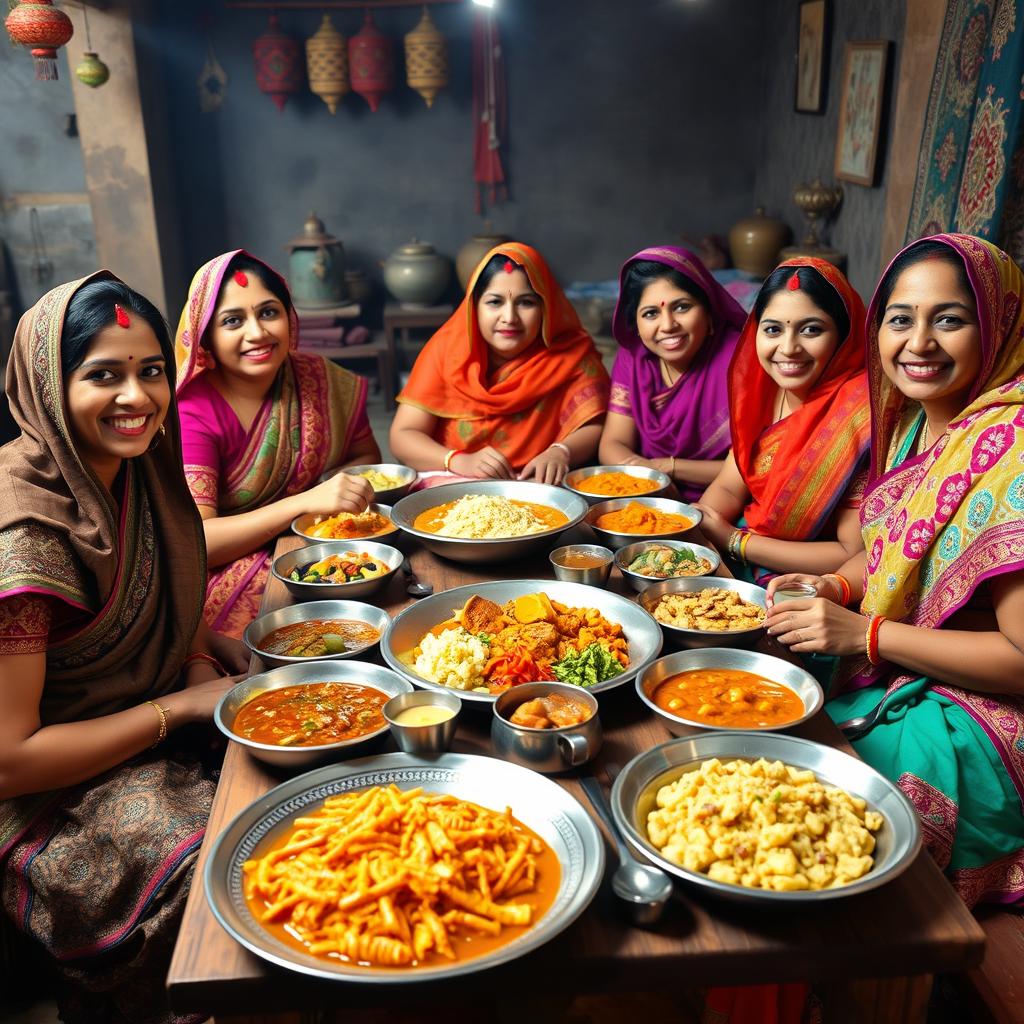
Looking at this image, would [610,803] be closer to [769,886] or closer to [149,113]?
[769,886]

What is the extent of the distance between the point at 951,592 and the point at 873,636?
0.21m

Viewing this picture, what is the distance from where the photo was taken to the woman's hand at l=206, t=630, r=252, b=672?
9.04 ft

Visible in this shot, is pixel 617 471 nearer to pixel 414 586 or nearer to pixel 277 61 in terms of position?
pixel 414 586

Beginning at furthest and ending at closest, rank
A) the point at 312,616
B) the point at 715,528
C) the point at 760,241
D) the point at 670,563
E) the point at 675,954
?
the point at 760,241 < the point at 715,528 < the point at 670,563 < the point at 312,616 < the point at 675,954

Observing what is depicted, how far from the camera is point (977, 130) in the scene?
3.99m

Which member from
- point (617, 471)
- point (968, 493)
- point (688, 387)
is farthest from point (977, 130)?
point (968, 493)

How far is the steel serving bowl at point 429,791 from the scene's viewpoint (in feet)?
4.25

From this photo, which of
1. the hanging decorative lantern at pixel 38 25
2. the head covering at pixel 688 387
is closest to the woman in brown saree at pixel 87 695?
the head covering at pixel 688 387

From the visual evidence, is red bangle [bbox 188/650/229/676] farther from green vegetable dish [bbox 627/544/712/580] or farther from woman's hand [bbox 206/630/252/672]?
green vegetable dish [bbox 627/544/712/580]

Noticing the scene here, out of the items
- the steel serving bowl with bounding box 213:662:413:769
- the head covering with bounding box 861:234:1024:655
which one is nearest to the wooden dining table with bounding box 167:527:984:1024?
the steel serving bowl with bounding box 213:662:413:769

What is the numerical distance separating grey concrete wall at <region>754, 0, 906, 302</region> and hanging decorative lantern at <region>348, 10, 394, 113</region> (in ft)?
10.7

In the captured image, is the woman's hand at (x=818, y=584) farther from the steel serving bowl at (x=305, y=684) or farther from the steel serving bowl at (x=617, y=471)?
the steel serving bowl at (x=305, y=684)

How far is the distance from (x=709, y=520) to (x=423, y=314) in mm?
5443

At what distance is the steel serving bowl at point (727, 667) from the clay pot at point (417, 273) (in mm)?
6562
